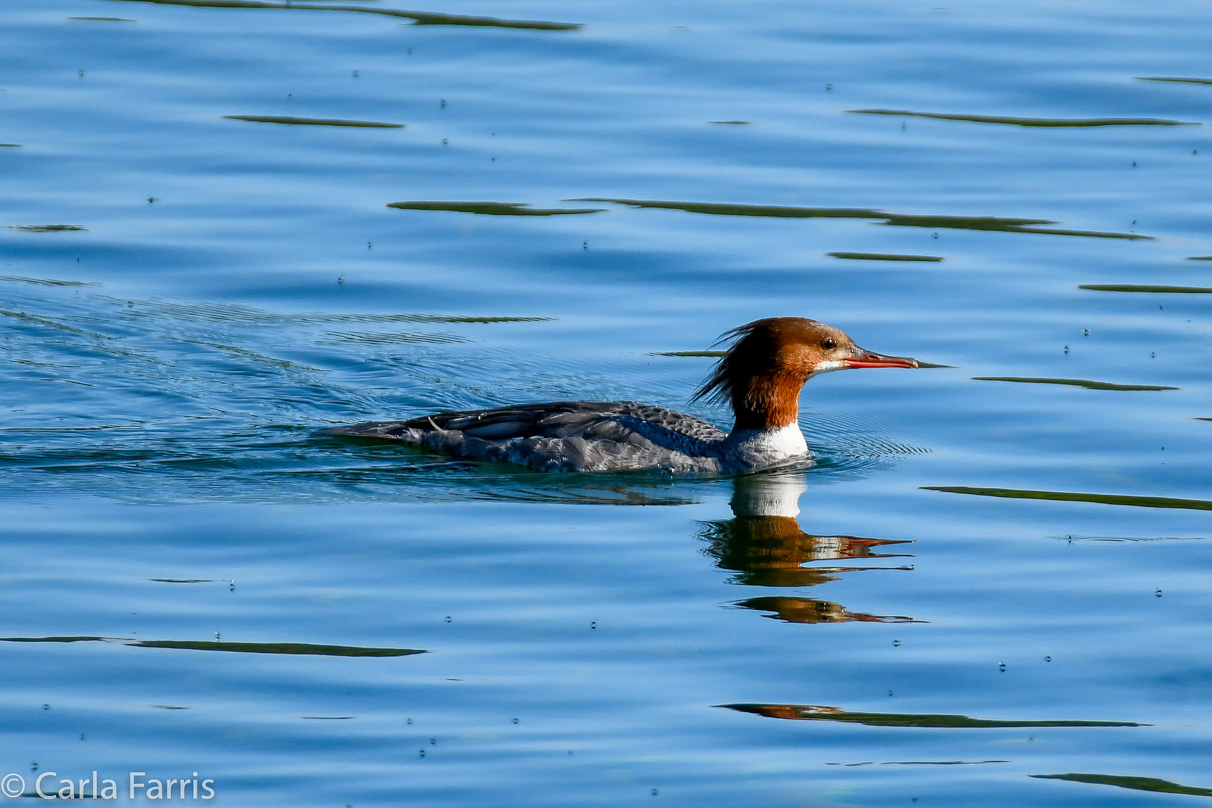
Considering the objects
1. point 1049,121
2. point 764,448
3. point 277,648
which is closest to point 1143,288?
point 764,448

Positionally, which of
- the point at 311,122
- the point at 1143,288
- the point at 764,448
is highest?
the point at 311,122

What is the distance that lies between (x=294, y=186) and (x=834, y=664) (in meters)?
8.75

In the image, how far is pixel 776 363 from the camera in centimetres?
1105

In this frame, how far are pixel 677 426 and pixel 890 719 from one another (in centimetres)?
406

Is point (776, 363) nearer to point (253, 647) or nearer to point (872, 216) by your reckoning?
point (872, 216)

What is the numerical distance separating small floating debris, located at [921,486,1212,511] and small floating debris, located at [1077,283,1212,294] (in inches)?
142

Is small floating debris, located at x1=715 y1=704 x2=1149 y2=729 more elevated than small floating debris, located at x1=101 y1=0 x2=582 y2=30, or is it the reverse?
small floating debris, located at x1=101 y1=0 x2=582 y2=30

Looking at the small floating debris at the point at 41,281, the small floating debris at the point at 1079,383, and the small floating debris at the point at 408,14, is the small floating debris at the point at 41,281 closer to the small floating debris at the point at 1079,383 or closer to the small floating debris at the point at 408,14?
the small floating debris at the point at 1079,383

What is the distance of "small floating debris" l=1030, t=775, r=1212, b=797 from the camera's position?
21.5ft

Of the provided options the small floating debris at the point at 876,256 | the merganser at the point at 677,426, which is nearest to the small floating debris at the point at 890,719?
the merganser at the point at 677,426

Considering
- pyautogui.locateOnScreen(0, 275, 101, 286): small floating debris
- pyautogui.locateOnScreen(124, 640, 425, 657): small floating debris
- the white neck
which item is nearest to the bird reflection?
the white neck

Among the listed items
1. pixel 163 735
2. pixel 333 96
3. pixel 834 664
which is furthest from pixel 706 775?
pixel 333 96

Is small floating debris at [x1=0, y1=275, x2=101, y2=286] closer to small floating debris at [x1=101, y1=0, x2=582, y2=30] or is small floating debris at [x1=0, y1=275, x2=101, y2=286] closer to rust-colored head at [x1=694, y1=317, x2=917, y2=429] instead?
rust-colored head at [x1=694, y1=317, x2=917, y2=429]

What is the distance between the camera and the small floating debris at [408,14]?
19.2 meters
